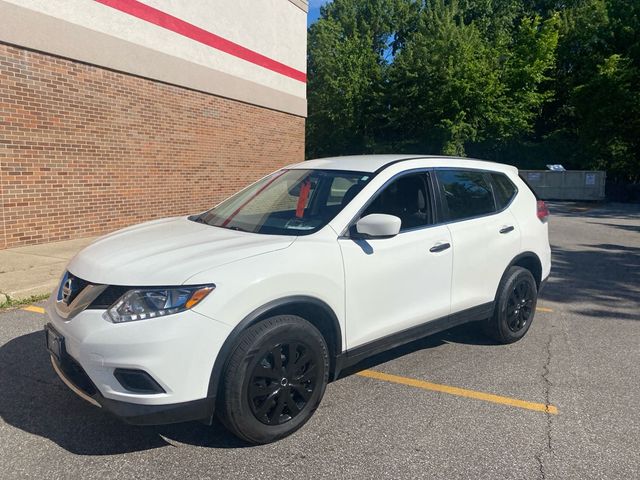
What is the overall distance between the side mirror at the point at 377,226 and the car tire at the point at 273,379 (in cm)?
69

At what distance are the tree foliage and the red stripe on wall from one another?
18529 mm

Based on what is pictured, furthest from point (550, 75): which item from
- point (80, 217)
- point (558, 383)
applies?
point (558, 383)

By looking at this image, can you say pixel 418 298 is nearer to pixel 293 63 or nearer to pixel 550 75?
pixel 293 63

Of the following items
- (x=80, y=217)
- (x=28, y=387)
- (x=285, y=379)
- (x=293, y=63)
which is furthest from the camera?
(x=293, y=63)

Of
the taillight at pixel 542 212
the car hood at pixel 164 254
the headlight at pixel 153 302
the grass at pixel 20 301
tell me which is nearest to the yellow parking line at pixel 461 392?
the car hood at pixel 164 254

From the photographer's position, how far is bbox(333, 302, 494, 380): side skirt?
3404mm

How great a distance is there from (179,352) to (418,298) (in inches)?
72.0

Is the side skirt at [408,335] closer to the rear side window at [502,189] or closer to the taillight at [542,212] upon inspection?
the rear side window at [502,189]

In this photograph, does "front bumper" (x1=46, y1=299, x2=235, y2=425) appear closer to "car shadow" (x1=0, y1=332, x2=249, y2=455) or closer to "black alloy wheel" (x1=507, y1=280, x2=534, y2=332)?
"car shadow" (x1=0, y1=332, x2=249, y2=455)

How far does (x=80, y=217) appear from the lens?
9.58 m

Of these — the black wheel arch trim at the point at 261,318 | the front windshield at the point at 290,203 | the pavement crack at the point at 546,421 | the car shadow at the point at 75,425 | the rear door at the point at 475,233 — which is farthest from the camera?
the rear door at the point at 475,233

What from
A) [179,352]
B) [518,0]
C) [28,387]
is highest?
[518,0]

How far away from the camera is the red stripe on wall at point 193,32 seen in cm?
1012

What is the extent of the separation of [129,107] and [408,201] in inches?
317
